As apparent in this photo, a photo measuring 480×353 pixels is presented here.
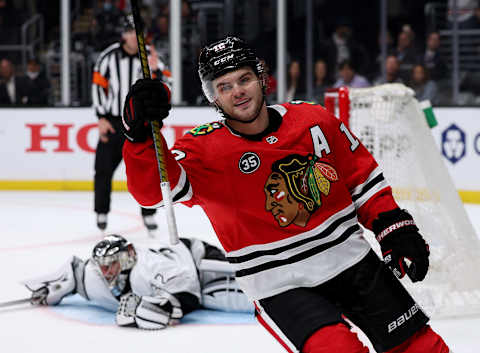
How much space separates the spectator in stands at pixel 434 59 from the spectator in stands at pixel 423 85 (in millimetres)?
98

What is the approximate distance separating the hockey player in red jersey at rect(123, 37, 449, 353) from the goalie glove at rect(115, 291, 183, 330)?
135 centimetres

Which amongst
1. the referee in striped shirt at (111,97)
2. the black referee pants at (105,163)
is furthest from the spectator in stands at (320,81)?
the black referee pants at (105,163)

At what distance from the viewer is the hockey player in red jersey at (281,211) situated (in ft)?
5.84

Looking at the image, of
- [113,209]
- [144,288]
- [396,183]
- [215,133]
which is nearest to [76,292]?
[144,288]

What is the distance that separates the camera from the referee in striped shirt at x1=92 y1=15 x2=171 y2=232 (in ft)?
17.3

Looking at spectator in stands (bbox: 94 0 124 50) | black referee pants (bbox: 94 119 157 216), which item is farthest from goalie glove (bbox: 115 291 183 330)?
spectator in stands (bbox: 94 0 124 50)

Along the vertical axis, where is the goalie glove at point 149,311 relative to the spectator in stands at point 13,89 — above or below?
below

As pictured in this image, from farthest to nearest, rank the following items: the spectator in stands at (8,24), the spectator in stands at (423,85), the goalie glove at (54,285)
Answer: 1. the spectator in stands at (8,24)
2. the spectator in stands at (423,85)
3. the goalie glove at (54,285)

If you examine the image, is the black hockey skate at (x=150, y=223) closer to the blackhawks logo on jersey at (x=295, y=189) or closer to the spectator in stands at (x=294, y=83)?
the spectator in stands at (x=294, y=83)

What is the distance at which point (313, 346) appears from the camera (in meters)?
1.68

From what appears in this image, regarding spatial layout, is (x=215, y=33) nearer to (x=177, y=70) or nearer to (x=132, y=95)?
(x=177, y=70)

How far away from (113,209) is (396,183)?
3.58 meters

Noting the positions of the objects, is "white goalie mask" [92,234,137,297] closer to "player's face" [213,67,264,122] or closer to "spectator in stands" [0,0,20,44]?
"player's face" [213,67,264,122]

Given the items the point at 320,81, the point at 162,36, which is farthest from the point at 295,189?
the point at 162,36
